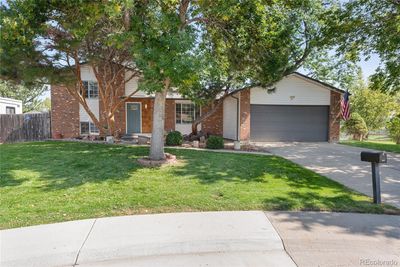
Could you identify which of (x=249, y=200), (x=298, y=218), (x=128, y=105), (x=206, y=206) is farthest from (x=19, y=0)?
(x=128, y=105)

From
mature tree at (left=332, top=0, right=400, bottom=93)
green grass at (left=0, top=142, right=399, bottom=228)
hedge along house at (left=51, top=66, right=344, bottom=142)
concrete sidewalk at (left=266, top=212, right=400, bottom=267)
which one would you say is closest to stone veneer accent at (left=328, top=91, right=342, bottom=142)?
hedge along house at (left=51, top=66, right=344, bottom=142)

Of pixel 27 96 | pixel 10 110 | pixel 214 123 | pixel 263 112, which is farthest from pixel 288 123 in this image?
pixel 27 96

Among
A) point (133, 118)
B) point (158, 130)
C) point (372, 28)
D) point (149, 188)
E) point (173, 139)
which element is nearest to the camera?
point (149, 188)

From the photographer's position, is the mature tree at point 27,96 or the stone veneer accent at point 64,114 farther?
the mature tree at point 27,96

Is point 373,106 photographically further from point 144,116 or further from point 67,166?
point 67,166

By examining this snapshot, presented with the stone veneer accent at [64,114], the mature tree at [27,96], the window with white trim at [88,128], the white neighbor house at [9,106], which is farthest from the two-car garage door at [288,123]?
the mature tree at [27,96]

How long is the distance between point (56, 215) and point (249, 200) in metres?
3.42

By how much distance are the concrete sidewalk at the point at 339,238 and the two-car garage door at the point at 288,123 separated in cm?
1288

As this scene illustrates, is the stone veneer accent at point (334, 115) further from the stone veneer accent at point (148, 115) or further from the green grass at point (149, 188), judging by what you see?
the stone veneer accent at point (148, 115)

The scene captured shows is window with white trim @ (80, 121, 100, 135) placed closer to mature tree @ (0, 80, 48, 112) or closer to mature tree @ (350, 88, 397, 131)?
mature tree @ (0, 80, 48, 112)

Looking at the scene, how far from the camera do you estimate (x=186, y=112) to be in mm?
20062

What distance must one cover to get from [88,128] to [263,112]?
1115 centimetres

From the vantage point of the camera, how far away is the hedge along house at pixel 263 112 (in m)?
17.7

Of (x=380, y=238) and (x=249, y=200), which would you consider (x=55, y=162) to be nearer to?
(x=249, y=200)
